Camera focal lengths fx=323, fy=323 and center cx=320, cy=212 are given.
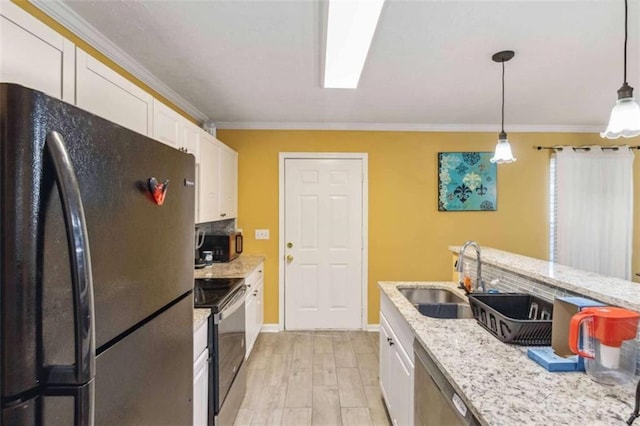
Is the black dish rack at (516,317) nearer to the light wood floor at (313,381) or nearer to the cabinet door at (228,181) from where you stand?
the light wood floor at (313,381)

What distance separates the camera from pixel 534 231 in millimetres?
3867

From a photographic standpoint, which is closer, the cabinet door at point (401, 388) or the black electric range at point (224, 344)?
the cabinet door at point (401, 388)

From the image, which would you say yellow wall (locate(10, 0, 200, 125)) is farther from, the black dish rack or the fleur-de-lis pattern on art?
the fleur-de-lis pattern on art

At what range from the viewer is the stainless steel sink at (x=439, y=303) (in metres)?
2.06

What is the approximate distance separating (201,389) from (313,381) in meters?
1.27

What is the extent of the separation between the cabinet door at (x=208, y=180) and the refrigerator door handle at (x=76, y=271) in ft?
6.92

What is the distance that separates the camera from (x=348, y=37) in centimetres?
186

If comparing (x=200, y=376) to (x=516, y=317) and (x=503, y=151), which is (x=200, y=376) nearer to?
(x=516, y=317)

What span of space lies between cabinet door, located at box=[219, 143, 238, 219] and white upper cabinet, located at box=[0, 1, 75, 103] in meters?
2.05

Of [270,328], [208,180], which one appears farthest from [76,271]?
[270,328]

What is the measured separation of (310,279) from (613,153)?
150 inches

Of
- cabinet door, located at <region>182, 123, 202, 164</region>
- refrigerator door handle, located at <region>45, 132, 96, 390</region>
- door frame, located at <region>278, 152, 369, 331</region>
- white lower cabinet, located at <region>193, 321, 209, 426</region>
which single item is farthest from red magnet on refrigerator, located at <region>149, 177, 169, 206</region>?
door frame, located at <region>278, 152, 369, 331</region>

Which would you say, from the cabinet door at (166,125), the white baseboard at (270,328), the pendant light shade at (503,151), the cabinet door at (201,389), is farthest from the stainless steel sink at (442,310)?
the white baseboard at (270,328)

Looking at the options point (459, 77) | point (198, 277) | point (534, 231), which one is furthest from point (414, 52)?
point (534, 231)
